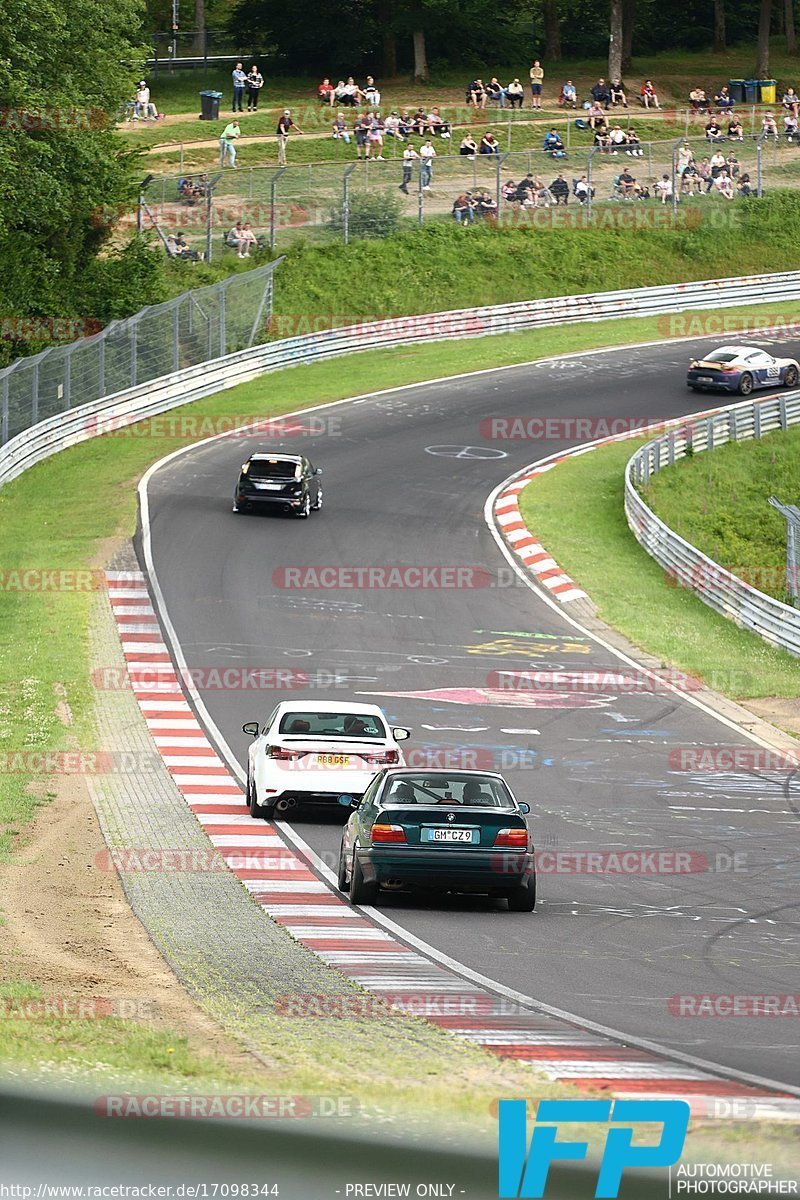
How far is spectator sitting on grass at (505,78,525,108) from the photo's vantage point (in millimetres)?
76312

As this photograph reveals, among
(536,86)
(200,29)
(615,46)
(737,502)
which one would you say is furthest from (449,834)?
(200,29)

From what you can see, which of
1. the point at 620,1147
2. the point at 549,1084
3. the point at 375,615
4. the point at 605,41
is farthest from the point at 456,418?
the point at 605,41

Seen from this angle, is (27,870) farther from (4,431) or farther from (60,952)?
(4,431)

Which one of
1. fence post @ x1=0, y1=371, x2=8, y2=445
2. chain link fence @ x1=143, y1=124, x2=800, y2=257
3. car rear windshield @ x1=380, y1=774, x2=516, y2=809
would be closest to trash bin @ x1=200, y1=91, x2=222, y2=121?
chain link fence @ x1=143, y1=124, x2=800, y2=257

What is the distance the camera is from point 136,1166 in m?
3.05

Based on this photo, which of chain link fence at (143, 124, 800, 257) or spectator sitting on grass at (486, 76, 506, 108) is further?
spectator sitting on grass at (486, 76, 506, 108)

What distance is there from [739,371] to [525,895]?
1535 inches

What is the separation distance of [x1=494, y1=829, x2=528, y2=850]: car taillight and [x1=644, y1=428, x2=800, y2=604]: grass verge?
73.5 ft

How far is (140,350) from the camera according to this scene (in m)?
46.9

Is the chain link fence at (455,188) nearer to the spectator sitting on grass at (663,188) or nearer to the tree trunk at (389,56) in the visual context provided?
the spectator sitting on grass at (663,188)

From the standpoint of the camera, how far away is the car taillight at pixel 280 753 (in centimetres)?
1792

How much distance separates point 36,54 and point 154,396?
31.1ft

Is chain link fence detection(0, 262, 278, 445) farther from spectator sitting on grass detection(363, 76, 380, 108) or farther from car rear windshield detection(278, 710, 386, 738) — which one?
car rear windshield detection(278, 710, 386, 738)

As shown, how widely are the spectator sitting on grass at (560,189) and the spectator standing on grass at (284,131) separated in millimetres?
10453
